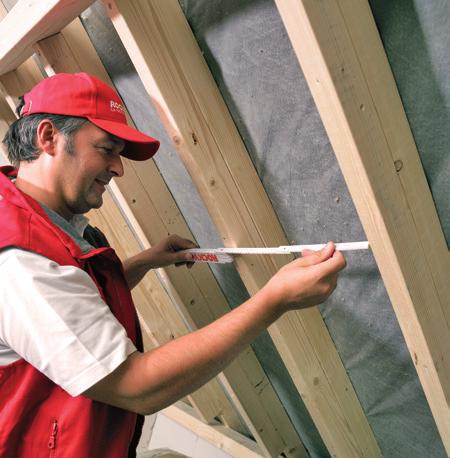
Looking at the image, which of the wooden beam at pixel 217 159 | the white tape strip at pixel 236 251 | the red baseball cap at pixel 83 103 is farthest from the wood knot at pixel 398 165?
the red baseball cap at pixel 83 103

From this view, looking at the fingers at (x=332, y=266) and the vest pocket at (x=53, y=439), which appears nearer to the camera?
the fingers at (x=332, y=266)

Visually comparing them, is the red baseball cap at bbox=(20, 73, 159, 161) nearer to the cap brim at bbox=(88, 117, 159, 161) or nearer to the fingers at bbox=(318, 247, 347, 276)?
the cap brim at bbox=(88, 117, 159, 161)

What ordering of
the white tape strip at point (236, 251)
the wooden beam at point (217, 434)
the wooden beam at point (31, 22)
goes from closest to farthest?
the white tape strip at point (236, 251), the wooden beam at point (31, 22), the wooden beam at point (217, 434)

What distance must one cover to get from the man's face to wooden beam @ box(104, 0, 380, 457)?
6.9 inches

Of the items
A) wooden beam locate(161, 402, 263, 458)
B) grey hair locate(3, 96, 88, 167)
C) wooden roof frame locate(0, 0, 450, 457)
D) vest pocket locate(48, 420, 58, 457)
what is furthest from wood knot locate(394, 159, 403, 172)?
wooden beam locate(161, 402, 263, 458)

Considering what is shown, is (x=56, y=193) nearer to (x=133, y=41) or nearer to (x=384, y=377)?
(x=133, y=41)

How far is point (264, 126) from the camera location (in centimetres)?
111

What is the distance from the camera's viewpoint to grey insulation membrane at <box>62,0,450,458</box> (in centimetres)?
81

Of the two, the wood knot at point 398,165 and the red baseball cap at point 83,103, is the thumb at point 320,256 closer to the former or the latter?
the wood knot at point 398,165

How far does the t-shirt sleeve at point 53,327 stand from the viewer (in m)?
0.80

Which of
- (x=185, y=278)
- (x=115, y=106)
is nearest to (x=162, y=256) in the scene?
(x=185, y=278)

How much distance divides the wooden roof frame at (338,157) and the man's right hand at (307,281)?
0.09 metres

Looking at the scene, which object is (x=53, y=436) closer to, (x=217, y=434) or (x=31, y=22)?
(x=31, y=22)

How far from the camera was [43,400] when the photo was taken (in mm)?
965
